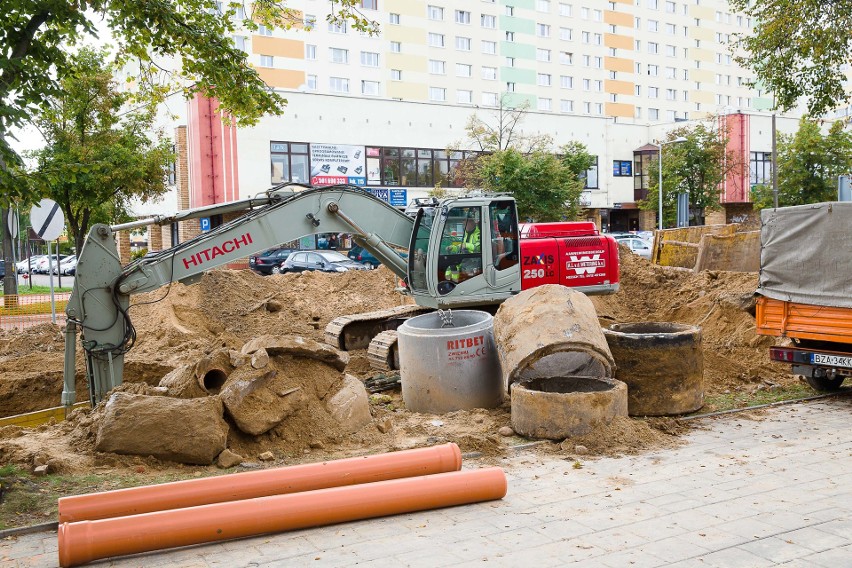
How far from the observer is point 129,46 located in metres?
11.1

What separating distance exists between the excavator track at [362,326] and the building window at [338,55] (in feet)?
127

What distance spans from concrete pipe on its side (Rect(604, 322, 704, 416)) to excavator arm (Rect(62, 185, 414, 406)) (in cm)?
413

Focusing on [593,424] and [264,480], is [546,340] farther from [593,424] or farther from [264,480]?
[264,480]

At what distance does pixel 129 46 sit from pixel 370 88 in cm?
4200

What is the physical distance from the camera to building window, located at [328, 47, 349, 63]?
1960 inches

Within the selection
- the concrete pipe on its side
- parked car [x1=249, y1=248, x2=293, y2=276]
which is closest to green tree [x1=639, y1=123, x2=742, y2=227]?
parked car [x1=249, y1=248, x2=293, y2=276]

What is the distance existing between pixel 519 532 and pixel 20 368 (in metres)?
9.85

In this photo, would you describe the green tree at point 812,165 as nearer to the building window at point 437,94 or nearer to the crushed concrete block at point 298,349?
the building window at point 437,94

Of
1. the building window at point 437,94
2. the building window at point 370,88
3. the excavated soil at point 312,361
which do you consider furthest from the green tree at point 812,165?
the excavated soil at point 312,361

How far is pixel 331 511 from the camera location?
243 inches

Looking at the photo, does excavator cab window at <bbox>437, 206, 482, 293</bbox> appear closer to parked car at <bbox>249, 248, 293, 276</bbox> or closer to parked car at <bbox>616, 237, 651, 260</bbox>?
parked car at <bbox>249, 248, 293, 276</bbox>

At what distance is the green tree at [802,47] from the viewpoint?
55.3 ft

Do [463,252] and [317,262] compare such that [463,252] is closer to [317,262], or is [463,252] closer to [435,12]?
[317,262]

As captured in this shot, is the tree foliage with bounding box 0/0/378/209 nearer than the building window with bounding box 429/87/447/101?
Yes
